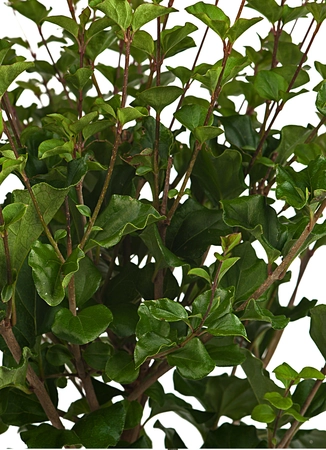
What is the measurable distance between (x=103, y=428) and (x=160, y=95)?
9.7 inches

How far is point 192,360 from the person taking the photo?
49cm

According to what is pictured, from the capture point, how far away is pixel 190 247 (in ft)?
1.89

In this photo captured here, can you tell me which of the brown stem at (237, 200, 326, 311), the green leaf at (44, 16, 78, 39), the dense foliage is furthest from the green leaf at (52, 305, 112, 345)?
the green leaf at (44, 16, 78, 39)

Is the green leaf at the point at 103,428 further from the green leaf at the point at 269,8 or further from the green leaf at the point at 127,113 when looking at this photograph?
the green leaf at the point at 269,8

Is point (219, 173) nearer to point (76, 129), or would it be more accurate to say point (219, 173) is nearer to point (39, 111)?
point (76, 129)

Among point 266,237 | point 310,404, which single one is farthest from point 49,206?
point 310,404

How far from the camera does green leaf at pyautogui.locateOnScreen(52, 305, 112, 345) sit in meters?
0.48

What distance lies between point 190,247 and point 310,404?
18 centimetres

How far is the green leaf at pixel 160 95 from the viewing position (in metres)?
0.50

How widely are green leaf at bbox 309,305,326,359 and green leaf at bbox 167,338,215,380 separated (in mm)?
136

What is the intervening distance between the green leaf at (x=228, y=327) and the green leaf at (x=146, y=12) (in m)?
0.19

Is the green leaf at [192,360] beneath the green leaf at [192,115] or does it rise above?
beneath

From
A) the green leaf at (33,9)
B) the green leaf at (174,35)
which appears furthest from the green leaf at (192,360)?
the green leaf at (33,9)

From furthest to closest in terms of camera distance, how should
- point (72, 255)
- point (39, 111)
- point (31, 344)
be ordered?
1. point (39, 111)
2. point (31, 344)
3. point (72, 255)
